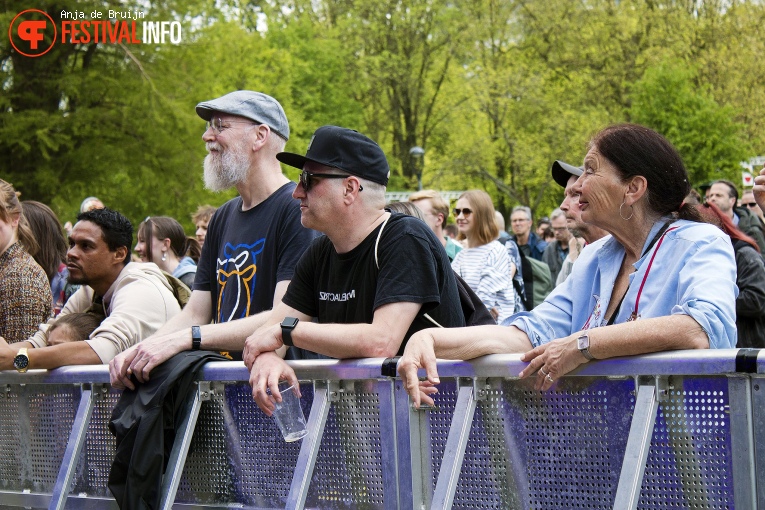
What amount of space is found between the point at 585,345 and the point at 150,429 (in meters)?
1.88

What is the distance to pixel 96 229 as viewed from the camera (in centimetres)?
585

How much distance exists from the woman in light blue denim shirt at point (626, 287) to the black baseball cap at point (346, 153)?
2.91ft

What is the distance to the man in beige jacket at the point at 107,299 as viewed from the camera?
4.89 m

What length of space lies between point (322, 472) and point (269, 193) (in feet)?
5.45

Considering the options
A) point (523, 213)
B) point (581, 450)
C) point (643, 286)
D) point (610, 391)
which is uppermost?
point (643, 286)

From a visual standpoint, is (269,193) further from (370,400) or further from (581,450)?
(581,450)

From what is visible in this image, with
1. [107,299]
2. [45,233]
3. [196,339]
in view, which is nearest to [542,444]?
[196,339]

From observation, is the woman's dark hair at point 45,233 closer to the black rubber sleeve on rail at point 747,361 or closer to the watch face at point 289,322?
the watch face at point 289,322

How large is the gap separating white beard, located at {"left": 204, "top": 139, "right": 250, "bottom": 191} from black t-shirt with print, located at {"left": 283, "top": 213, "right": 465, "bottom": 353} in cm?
92

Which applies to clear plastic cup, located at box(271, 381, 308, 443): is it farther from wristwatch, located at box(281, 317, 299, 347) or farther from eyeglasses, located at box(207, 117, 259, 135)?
eyeglasses, located at box(207, 117, 259, 135)

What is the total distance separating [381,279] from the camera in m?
3.92

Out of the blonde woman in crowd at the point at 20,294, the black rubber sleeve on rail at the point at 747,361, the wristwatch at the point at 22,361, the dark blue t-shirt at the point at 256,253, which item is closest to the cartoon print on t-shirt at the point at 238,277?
the dark blue t-shirt at the point at 256,253

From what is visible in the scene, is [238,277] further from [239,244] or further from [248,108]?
[248,108]

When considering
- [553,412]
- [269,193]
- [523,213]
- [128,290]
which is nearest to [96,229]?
[128,290]
